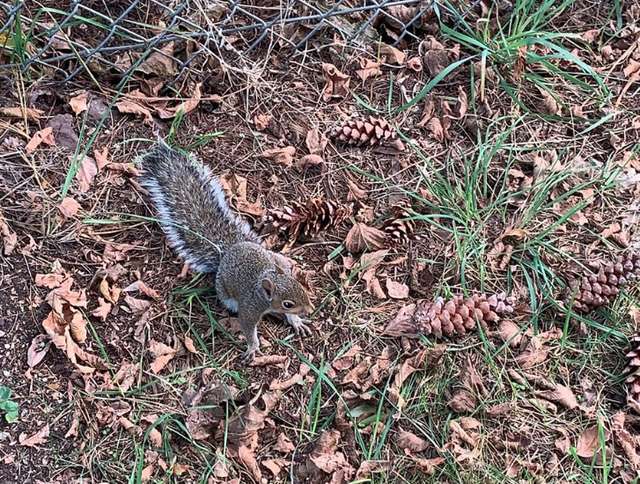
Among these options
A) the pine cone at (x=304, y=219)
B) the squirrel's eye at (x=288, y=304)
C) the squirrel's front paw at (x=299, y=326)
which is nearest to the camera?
the squirrel's eye at (x=288, y=304)

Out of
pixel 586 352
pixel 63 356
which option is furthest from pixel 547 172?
pixel 63 356

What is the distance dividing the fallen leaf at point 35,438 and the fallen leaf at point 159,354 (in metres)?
0.40

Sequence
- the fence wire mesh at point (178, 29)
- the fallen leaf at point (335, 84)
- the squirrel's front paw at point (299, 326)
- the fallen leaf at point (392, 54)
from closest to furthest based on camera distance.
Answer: the squirrel's front paw at point (299, 326), the fence wire mesh at point (178, 29), the fallen leaf at point (335, 84), the fallen leaf at point (392, 54)

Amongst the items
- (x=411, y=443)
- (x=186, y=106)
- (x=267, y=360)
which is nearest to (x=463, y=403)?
(x=411, y=443)

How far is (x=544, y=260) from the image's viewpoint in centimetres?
283

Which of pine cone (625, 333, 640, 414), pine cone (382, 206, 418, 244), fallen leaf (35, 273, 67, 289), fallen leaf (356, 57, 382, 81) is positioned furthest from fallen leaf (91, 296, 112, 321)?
pine cone (625, 333, 640, 414)

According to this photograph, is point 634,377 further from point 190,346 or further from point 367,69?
point 367,69

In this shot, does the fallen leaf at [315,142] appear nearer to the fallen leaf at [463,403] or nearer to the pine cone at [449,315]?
the pine cone at [449,315]

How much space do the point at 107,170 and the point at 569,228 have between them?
189cm

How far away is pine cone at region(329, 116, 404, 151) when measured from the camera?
3.04 meters

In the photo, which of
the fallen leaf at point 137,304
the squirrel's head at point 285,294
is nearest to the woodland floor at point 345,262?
the fallen leaf at point 137,304

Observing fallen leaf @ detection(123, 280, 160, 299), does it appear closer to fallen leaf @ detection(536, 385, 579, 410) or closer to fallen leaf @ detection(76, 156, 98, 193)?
fallen leaf @ detection(76, 156, 98, 193)

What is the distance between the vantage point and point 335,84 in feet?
10.5

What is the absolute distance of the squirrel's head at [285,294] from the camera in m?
2.56
